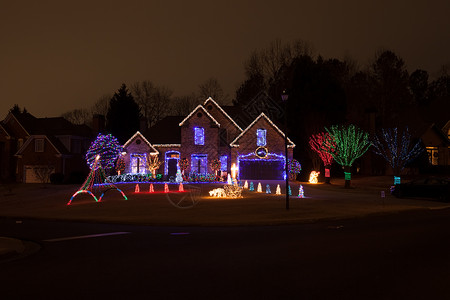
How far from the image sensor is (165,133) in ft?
156

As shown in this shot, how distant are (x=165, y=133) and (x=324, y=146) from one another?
699 inches

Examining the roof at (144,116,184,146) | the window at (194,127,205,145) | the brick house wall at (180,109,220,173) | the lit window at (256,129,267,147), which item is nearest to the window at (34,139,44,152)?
the roof at (144,116,184,146)

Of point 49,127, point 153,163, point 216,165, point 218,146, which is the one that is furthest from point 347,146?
point 49,127

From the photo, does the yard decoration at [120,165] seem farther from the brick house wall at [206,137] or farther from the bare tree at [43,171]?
the bare tree at [43,171]

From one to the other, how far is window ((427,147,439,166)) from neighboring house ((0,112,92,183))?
134 feet

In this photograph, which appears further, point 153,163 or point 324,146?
point 153,163

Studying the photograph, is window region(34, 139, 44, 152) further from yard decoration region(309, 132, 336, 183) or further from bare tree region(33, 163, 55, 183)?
yard decoration region(309, 132, 336, 183)

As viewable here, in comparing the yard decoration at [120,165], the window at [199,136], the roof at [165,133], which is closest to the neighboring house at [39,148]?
the yard decoration at [120,165]

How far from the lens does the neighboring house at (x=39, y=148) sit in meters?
50.7

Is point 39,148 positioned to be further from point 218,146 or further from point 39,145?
point 218,146

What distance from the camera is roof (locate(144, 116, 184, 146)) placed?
4634 cm

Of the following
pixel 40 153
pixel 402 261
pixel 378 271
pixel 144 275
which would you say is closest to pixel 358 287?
pixel 378 271

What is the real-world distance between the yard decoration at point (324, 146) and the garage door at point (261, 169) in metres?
4.11

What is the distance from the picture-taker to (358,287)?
6.84m
